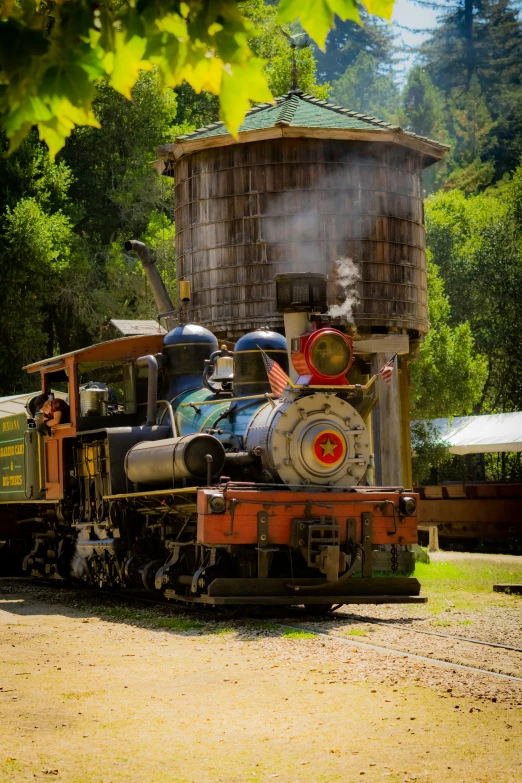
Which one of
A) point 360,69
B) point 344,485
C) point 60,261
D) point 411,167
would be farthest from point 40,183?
point 360,69

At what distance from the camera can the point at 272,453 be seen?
10.7 m

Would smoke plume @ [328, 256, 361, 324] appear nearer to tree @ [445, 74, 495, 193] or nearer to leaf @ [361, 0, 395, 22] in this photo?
leaf @ [361, 0, 395, 22]

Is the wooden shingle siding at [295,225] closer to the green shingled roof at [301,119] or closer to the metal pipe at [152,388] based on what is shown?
the green shingled roof at [301,119]

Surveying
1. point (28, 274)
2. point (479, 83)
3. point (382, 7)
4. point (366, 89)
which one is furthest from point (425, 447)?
point (366, 89)

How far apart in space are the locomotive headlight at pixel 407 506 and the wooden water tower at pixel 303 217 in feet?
20.3

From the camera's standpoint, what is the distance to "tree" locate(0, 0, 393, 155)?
3408mm

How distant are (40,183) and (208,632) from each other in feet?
76.3

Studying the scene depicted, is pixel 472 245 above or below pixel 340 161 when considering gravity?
above

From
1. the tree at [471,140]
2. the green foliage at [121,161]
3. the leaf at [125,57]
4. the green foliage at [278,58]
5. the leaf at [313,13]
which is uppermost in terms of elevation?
the tree at [471,140]

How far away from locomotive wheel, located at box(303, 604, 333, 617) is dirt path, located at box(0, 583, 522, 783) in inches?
66.5

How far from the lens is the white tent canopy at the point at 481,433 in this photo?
28888mm

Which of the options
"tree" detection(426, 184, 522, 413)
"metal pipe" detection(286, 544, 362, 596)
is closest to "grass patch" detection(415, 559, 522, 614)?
"metal pipe" detection(286, 544, 362, 596)

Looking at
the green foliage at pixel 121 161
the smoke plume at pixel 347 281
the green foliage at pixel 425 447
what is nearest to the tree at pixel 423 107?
the green foliage at pixel 121 161

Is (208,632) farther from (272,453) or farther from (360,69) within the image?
(360,69)
